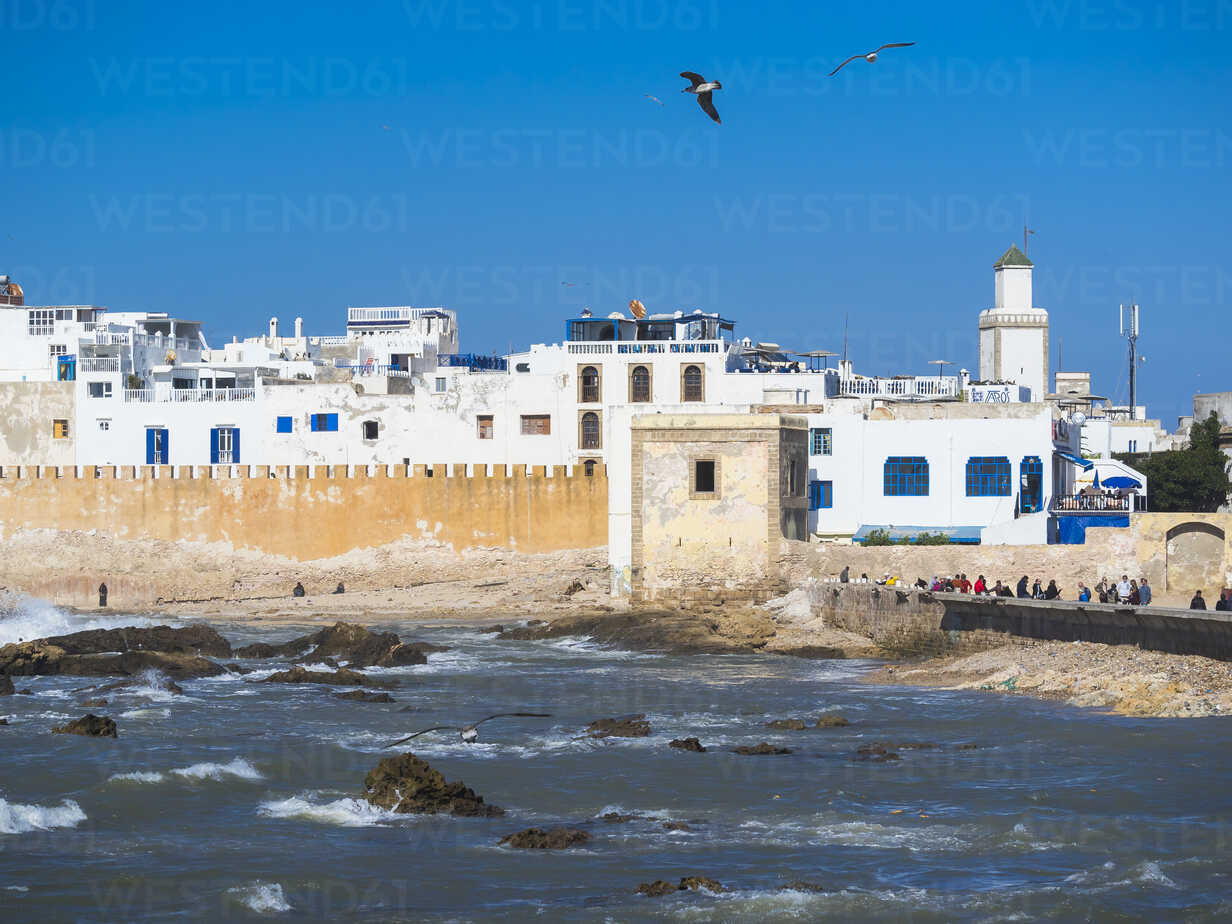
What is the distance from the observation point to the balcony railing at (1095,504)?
32656 mm

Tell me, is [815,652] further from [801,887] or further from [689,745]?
[801,887]

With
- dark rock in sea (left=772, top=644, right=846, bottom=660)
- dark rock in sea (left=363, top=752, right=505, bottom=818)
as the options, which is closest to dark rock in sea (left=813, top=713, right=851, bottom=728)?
dark rock in sea (left=363, top=752, right=505, bottom=818)

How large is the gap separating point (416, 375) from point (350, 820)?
3276 cm

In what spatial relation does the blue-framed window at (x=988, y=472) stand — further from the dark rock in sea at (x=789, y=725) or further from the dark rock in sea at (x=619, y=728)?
the dark rock in sea at (x=619, y=728)

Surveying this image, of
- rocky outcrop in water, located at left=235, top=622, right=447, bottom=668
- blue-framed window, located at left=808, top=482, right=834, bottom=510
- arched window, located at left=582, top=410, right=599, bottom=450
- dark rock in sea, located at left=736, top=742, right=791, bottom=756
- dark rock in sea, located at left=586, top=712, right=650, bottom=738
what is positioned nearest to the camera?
→ dark rock in sea, located at left=736, top=742, right=791, bottom=756

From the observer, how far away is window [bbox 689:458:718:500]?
101ft

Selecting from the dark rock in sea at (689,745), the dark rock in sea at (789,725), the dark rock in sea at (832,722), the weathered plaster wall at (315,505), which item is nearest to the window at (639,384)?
the weathered plaster wall at (315,505)

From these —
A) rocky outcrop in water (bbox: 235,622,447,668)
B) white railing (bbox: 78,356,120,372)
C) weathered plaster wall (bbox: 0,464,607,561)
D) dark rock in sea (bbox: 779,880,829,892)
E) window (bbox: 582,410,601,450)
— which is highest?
white railing (bbox: 78,356,120,372)

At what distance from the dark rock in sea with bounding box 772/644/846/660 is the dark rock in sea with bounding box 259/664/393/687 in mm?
6324

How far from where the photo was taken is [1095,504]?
3300cm

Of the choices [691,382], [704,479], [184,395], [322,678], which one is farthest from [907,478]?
[184,395]

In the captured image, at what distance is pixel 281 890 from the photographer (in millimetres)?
13344

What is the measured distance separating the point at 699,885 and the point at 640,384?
31.1 metres

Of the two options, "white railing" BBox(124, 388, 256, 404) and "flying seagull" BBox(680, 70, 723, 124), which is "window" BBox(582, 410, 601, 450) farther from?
"flying seagull" BBox(680, 70, 723, 124)
